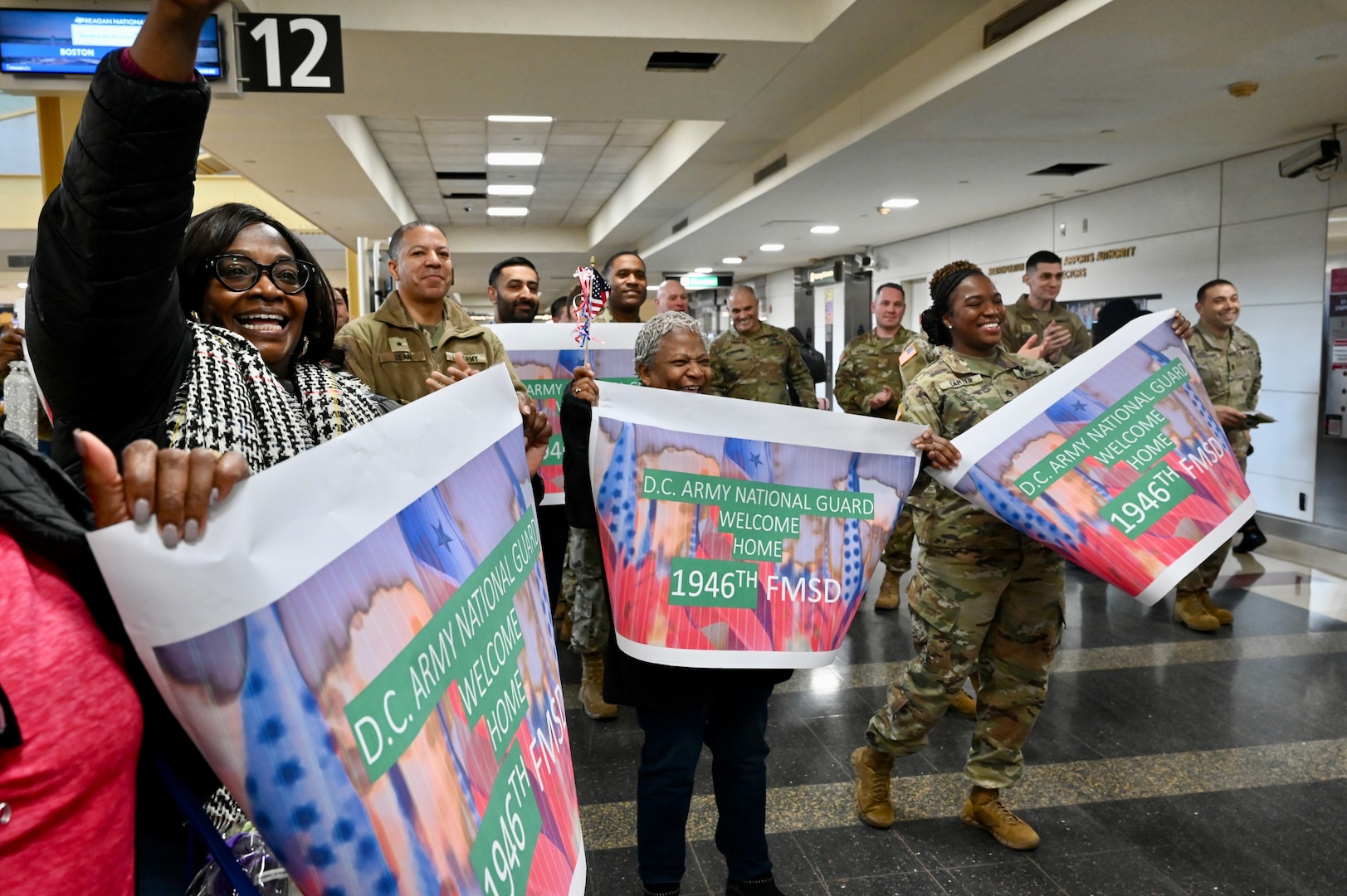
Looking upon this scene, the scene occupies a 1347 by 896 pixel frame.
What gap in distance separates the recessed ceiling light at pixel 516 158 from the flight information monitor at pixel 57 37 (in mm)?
8257

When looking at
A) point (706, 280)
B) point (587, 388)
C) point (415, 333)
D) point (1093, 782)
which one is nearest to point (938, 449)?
point (587, 388)

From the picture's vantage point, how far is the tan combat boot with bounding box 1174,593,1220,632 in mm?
5016

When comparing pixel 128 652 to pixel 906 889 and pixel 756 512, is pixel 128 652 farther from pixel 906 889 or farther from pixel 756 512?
pixel 906 889

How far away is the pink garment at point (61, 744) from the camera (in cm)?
71

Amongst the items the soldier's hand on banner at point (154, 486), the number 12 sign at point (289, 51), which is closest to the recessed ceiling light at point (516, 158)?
the number 12 sign at point (289, 51)

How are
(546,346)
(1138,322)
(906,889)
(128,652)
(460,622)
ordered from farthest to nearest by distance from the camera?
(546,346) → (1138,322) → (906,889) → (460,622) → (128,652)

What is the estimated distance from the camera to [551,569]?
3889mm

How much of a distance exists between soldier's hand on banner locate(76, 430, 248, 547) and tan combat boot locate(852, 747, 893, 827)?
265 cm

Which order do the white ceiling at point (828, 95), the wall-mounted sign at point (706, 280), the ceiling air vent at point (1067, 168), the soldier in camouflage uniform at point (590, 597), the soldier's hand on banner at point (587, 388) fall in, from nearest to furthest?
the soldier's hand on banner at point (587, 388), the soldier in camouflage uniform at point (590, 597), the white ceiling at point (828, 95), the ceiling air vent at point (1067, 168), the wall-mounted sign at point (706, 280)

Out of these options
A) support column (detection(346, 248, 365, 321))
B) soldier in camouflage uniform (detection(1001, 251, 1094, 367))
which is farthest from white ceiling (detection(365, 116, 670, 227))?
soldier in camouflage uniform (detection(1001, 251, 1094, 367))

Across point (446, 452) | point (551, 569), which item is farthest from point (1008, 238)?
point (446, 452)

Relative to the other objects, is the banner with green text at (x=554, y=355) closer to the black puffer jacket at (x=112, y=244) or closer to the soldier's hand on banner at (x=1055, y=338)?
the soldier's hand on banner at (x=1055, y=338)

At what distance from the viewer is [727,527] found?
2297 millimetres

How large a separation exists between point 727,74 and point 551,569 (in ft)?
15.4
